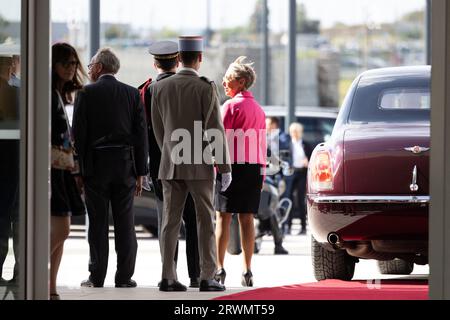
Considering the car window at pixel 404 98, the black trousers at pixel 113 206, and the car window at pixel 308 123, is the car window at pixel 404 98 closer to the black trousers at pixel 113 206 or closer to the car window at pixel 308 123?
the black trousers at pixel 113 206

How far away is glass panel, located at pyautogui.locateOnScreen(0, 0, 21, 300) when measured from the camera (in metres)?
7.29

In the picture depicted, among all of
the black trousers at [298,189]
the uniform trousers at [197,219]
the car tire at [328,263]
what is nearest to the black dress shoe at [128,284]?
the uniform trousers at [197,219]

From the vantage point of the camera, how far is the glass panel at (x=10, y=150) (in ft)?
23.9

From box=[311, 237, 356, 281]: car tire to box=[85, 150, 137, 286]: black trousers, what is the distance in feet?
4.46

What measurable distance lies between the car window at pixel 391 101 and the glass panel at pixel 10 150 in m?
3.48

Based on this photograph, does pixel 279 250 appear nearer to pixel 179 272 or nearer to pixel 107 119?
pixel 179 272

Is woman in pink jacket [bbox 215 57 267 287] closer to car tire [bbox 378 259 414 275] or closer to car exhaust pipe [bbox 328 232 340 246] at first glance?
car exhaust pipe [bbox 328 232 340 246]

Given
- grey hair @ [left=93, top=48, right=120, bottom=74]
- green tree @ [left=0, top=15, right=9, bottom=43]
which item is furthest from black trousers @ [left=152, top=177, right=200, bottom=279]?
green tree @ [left=0, top=15, right=9, bottom=43]

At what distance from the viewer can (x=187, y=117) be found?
31.7 ft

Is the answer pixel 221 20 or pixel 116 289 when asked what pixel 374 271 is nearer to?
pixel 116 289

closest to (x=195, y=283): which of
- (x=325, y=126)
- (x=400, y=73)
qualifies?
(x=400, y=73)
